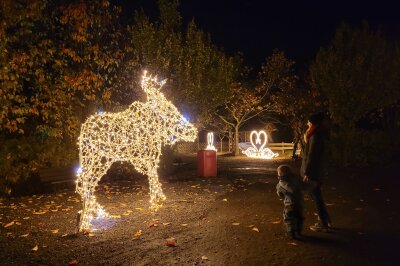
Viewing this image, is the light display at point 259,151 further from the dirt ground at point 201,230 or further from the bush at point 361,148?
the dirt ground at point 201,230

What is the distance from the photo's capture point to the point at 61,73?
1153 centimetres

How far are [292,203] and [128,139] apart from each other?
3835 mm

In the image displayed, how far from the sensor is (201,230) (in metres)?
7.44

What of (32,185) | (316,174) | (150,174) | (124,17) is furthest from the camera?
(124,17)

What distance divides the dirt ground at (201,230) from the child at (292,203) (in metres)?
0.18

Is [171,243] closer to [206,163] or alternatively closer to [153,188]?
[153,188]

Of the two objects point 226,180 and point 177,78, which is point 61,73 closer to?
point 226,180

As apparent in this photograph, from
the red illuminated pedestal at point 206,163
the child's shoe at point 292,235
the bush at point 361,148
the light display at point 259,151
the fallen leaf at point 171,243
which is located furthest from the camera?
the light display at point 259,151

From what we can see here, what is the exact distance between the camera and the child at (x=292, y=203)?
260 inches

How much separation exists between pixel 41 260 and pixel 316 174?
4.27m

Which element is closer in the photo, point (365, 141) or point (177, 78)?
point (365, 141)

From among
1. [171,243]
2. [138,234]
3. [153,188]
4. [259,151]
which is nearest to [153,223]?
[138,234]

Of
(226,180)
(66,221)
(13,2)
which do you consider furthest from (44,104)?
(226,180)

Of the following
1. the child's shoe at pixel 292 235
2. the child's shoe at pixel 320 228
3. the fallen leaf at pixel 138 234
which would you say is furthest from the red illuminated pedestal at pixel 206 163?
the child's shoe at pixel 292 235
